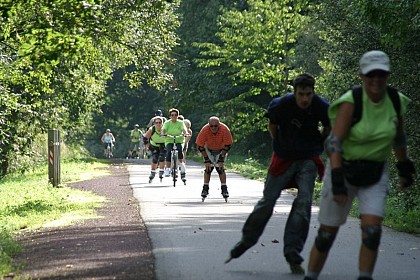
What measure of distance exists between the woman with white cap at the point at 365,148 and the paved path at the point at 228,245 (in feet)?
5.64

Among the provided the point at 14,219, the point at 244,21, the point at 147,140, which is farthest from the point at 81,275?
the point at 244,21

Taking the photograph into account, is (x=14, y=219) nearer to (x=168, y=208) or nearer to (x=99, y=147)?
(x=168, y=208)

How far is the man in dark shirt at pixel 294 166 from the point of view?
30.2ft

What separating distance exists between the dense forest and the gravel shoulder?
96.8 inches

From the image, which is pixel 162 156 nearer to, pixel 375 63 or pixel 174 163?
pixel 174 163

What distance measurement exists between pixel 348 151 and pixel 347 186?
27 centimetres

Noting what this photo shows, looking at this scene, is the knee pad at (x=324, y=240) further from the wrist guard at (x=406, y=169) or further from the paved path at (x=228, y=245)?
the paved path at (x=228, y=245)

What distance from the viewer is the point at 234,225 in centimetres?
1427

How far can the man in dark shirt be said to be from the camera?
9.20 meters

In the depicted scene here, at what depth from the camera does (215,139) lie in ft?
62.7

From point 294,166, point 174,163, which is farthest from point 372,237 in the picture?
point 174,163

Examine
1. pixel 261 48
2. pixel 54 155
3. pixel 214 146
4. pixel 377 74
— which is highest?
pixel 261 48

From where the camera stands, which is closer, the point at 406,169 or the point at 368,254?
the point at 368,254

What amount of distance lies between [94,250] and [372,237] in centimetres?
479
